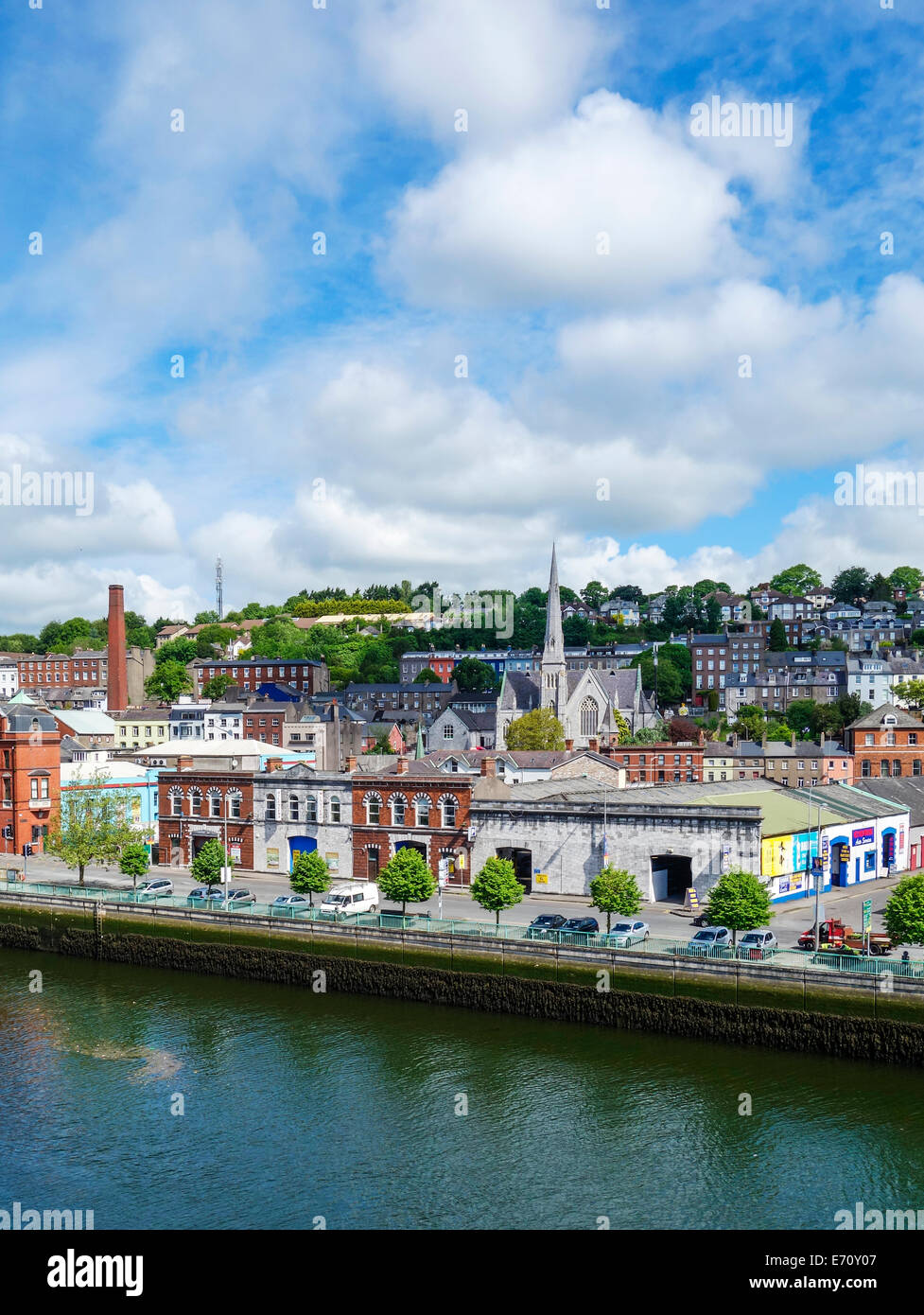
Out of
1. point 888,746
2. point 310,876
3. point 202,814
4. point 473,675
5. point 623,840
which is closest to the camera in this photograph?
point 310,876

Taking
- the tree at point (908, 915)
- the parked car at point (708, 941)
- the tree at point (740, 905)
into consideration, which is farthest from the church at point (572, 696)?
the tree at point (908, 915)

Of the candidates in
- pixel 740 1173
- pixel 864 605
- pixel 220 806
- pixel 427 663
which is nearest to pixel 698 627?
pixel 864 605

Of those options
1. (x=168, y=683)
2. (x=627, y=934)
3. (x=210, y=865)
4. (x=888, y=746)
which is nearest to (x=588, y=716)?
(x=888, y=746)

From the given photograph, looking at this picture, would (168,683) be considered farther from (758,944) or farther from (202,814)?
(758,944)

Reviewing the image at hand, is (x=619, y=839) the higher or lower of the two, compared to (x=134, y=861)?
higher

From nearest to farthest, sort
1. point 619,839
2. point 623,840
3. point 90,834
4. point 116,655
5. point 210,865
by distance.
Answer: point 623,840 → point 619,839 → point 210,865 → point 90,834 → point 116,655
